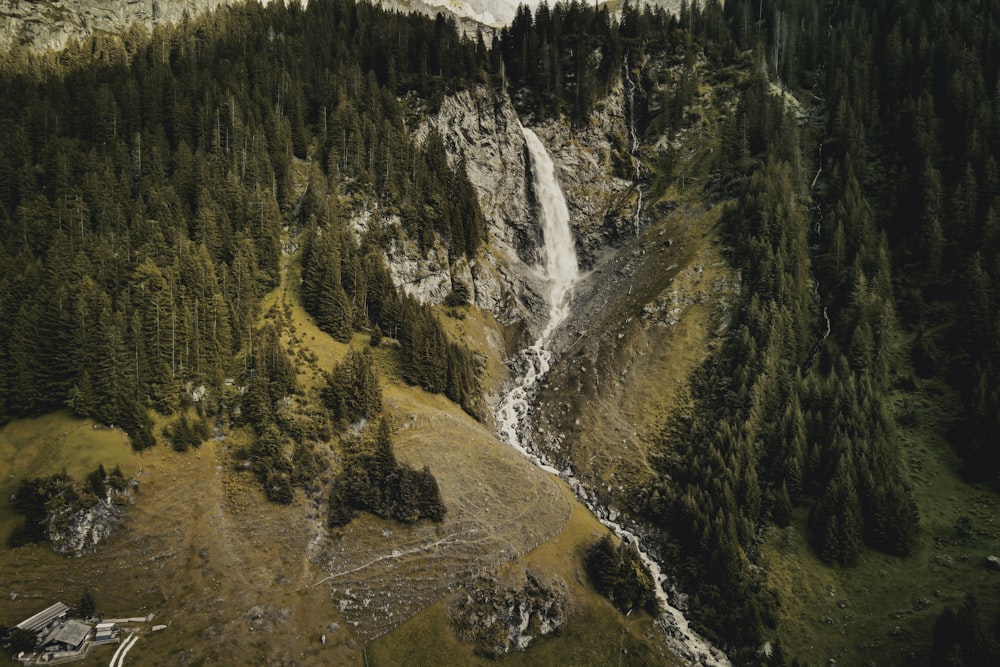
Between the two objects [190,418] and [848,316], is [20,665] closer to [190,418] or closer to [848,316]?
[190,418]

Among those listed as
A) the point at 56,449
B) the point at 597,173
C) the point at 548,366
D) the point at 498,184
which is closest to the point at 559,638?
the point at 548,366

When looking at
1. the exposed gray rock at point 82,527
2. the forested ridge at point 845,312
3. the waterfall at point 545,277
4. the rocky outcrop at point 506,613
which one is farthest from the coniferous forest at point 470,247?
the exposed gray rock at point 82,527

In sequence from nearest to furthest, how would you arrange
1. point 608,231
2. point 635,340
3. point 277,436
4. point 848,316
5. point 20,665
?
point 20,665
point 277,436
point 848,316
point 635,340
point 608,231

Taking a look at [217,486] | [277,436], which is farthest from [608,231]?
[217,486]

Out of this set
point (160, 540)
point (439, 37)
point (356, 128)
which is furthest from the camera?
point (439, 37)

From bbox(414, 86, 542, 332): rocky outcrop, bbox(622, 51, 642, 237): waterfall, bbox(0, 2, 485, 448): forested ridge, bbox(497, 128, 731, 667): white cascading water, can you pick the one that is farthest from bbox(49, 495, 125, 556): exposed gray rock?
bbox(622, 51, 642, 237): waterfall

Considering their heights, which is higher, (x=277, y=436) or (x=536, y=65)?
(x=536, y=65)
